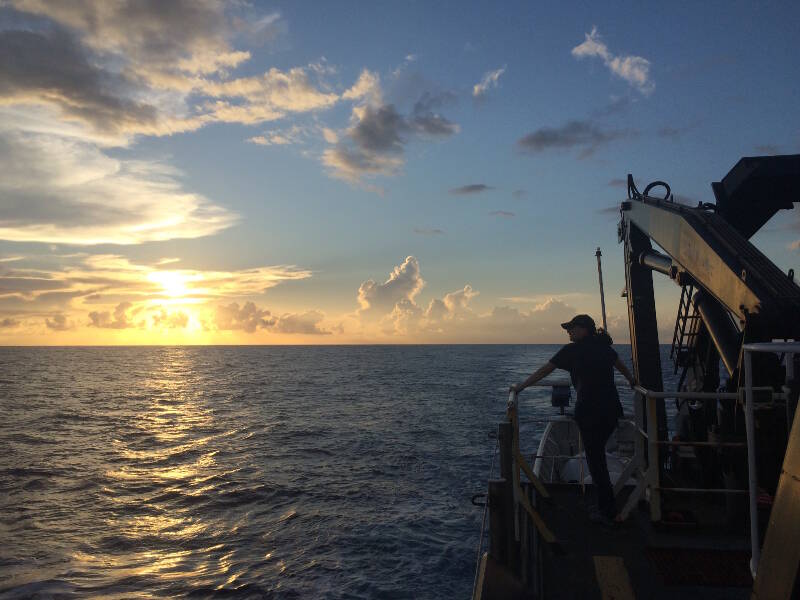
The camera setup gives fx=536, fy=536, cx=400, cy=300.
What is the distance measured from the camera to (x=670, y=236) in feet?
29.3

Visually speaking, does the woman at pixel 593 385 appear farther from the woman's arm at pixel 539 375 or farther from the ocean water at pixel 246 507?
the ocean water at pixel 246 507

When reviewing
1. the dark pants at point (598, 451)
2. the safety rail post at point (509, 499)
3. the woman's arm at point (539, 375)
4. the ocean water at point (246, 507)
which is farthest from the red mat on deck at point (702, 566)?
the ocean water at point (246, 507)

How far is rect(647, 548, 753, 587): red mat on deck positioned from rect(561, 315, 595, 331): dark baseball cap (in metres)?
2.39

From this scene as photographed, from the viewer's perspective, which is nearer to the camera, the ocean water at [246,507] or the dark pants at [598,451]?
the dark pants at [598,451]

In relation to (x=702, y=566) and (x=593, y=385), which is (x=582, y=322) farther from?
(x=702, y=566)

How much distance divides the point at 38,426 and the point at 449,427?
2504 cm

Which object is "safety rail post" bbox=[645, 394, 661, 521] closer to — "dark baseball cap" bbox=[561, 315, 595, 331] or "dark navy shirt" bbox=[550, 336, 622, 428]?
"dark navy shirt" bbox=[550, 336, 622, 428]

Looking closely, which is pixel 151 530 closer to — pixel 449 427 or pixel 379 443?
pixel 379 443

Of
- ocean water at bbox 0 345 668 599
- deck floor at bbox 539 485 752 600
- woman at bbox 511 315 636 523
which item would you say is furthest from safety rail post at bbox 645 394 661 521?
ocean water at bbox 0 345 668 599

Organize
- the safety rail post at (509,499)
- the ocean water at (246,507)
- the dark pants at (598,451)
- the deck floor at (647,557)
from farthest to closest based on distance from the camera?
Result: the ocean water at (246,507)
the dark pants at (598,451)
the safety rail post at (509,499)
the deck floor at (647,557)

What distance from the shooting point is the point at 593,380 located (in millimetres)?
5914

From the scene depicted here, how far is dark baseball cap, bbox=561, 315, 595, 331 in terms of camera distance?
6.08 m

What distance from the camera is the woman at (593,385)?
591 centimetres

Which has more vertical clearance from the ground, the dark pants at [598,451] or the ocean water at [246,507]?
the dark pants at [598,451]
